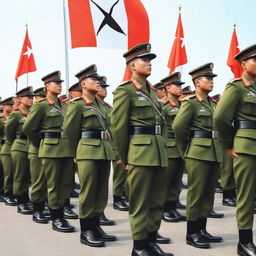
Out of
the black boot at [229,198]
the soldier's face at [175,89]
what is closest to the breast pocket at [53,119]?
the soldier's face at [175,89]

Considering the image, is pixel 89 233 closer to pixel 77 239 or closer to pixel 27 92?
pixel 77 239

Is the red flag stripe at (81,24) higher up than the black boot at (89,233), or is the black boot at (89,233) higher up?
the red flag stripe at (81,24)

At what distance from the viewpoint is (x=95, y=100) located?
17.5 feet

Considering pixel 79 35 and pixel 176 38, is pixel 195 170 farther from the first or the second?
pixel 176 38

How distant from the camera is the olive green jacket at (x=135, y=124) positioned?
4.23 metres

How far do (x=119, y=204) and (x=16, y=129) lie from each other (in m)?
2.15

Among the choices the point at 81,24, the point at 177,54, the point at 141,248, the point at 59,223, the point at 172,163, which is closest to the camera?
the point at 141,248

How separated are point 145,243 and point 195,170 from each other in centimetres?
117

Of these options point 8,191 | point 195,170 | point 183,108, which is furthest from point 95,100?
point 8,191

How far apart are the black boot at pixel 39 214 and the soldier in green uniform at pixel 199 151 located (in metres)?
2.26

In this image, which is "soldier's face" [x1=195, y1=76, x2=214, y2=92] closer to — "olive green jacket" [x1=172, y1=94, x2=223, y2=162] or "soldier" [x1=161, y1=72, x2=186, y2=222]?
"olive green jacket" [x1=172, y1=94, x2=223, y2=162]

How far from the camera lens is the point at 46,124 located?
6117 mm

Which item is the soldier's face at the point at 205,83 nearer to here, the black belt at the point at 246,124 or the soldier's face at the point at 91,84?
the black belt at the point at 246,124

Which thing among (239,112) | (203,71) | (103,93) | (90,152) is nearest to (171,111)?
(103,93)
